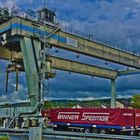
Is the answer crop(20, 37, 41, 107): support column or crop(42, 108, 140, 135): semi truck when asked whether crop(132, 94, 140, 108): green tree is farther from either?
crop(20, 37, 41, 107): support column

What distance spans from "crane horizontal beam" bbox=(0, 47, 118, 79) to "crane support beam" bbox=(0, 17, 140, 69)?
5161 millimetres

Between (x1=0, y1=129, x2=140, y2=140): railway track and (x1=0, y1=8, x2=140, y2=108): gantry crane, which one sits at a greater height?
(x1=0, y1=8, x2=140, y2=108): gantry crane

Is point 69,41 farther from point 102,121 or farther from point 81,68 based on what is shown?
point 81,68

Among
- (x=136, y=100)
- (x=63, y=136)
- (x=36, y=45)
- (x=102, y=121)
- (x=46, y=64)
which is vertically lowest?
(x=102, y=121)

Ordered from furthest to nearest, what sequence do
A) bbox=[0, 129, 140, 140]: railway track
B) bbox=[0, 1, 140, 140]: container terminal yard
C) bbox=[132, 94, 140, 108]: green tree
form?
1. bbox=[132, 94, 140, 108]: green tree
2. bbox=[0, 1, 140, 140]: container terminal yard
3. bbox=[0, 129, 140, 140]: railway track

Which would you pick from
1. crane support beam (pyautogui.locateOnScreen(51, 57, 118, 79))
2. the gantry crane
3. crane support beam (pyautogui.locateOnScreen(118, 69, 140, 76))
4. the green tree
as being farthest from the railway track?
the green tree

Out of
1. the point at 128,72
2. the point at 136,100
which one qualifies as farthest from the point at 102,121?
the point at 136,100

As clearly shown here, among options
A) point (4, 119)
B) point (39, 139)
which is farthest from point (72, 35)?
point (39, 139)

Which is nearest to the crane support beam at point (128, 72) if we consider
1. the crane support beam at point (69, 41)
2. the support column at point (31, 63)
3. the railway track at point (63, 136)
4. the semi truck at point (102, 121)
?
the crane support beam at point (69, 41)

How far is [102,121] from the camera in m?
28.6

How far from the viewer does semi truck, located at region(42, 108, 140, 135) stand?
2781 cm

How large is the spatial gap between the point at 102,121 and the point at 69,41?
8.41 m

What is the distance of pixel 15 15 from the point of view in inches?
1073

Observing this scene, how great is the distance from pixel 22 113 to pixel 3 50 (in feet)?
32.3
